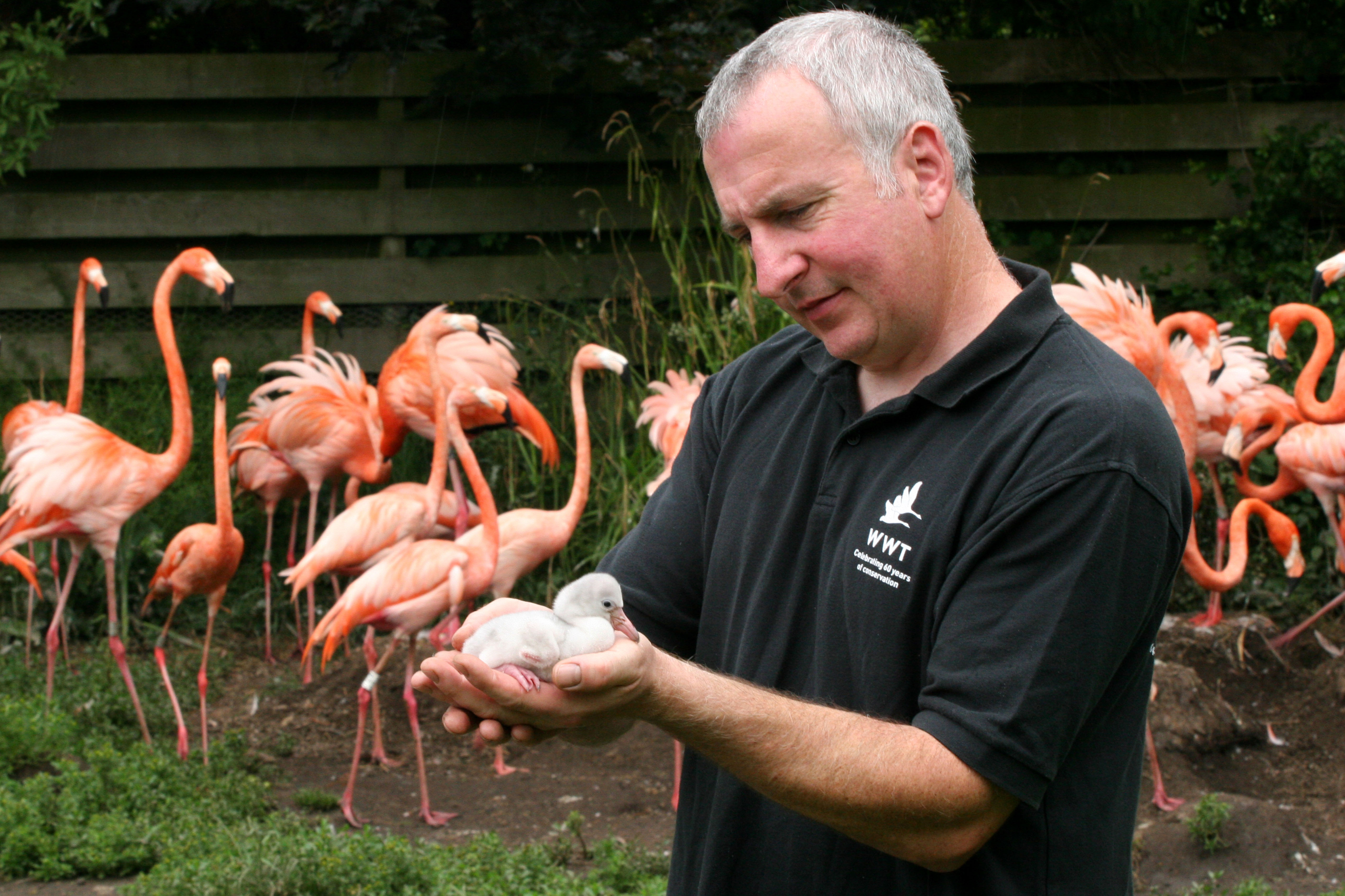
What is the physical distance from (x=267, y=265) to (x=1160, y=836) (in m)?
5.38

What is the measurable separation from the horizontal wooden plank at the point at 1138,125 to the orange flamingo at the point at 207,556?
4.34m

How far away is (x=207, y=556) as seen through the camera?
5.07 m

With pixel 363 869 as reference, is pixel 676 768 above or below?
below

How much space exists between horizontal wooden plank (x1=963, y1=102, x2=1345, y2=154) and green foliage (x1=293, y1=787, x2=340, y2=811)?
4846 mm

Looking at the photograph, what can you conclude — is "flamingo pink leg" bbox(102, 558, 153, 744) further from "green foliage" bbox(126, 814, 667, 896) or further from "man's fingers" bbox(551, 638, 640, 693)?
"man's fingers" bbox(551, 638, 640, 693)

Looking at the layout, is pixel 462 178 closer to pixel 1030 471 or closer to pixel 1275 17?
pixel 1275 17

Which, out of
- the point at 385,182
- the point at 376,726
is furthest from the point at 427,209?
the point at 376,726

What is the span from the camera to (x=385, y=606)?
4.54 meters

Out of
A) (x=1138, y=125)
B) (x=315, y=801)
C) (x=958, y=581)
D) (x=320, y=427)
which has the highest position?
(x=1138, y=125)

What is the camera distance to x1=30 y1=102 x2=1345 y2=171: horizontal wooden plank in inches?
268

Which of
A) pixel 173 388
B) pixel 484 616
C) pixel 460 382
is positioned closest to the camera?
pixel 484 616

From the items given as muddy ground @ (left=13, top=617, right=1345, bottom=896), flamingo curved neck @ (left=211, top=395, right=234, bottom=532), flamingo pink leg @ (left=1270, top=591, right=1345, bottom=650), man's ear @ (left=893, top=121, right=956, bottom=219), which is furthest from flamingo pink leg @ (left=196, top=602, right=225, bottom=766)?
flamingo pink leg @ (left=1270, top=591, right=1345, bottom=650)

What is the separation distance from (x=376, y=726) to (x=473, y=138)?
139 inches

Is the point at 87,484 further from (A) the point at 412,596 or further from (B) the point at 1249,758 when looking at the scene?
(B) the point at 1249,758
